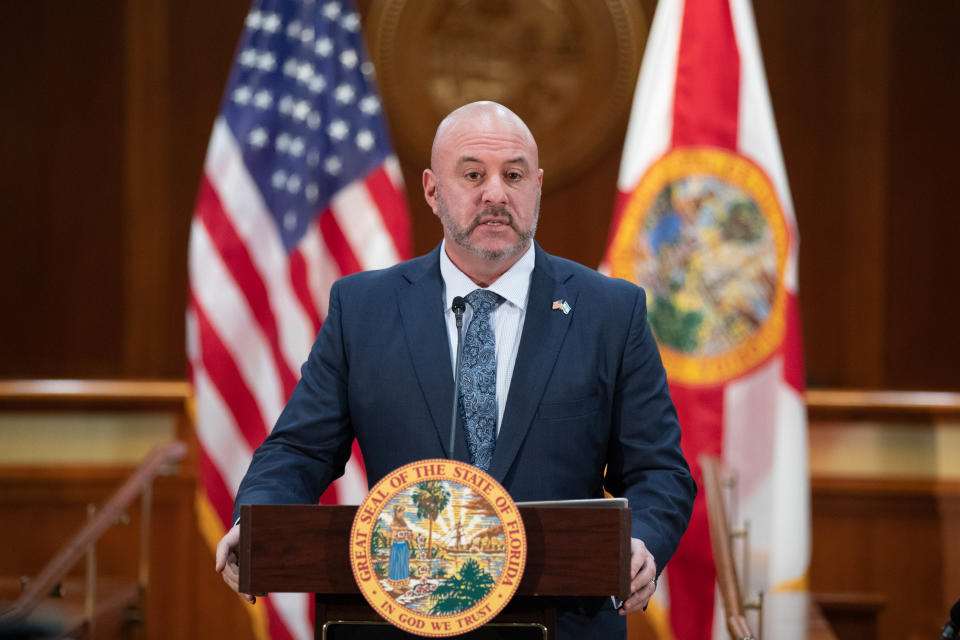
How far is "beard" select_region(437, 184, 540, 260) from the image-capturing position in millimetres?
1904

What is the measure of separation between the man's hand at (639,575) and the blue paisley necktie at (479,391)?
1.11ft

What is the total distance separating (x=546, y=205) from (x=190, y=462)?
83.9 inches

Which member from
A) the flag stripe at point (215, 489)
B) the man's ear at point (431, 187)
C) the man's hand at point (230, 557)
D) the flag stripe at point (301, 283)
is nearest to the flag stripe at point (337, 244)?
the flag stripe at point (301, 283)

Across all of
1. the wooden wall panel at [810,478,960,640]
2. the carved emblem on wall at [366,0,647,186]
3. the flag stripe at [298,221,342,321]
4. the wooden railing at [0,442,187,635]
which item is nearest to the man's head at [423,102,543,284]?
the wooden railing at [0,442,187,635]

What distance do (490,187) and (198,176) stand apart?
3785mm

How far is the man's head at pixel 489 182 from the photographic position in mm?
1900

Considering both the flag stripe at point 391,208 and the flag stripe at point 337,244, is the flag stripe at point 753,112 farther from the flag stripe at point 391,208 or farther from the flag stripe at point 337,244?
the flag stripe at point 337,244

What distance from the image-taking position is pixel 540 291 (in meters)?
1.95

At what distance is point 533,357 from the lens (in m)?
1.86

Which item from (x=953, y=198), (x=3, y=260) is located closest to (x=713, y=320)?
(x=953, y=198)

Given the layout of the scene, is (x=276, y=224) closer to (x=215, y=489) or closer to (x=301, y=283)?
(x=301, y=283)

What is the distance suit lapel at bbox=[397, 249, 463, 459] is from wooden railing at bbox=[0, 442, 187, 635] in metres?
1.49

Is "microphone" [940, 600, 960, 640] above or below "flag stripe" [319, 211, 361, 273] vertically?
below

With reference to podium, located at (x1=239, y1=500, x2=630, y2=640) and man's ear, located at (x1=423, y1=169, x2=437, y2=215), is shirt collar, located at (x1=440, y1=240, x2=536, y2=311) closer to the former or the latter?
man's ear, located at (x1=423, y1=169, x2=437, y2=215)
